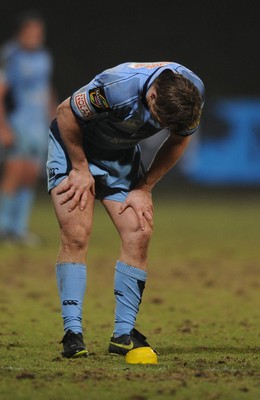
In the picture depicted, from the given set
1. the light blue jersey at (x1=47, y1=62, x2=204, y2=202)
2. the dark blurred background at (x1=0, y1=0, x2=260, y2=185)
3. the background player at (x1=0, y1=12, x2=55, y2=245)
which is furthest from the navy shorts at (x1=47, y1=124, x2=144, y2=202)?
the dark blurred background at (x1=0, y1=0, x2=260, y2=185)

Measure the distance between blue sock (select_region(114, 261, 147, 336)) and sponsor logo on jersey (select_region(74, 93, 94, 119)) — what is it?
2.66 ft

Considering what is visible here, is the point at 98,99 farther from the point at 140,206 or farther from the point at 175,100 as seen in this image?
the point at 140,206

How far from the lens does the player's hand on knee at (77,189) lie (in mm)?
5266

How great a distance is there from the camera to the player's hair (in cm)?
477

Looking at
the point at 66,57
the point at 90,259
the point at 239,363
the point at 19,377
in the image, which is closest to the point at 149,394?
the point at 19,377

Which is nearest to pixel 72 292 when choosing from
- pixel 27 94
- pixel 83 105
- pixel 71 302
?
pixel 71 302

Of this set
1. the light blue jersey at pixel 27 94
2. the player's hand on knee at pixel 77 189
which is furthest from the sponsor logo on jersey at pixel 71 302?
the light blue jersey at pixel 27 94

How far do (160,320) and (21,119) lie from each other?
17.9 feet

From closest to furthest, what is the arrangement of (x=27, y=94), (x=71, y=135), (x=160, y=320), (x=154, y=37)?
(x=71, y=135) → (x=160, y=320) → (x=27, y=94) → (x=154, y=37)

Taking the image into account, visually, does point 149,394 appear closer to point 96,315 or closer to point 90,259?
point 96,315

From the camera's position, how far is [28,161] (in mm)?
11703

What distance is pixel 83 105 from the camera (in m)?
5.12

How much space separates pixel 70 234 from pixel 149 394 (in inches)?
51.5

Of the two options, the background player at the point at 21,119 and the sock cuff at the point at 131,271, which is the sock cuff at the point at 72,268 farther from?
the background player at the point at 21,119
